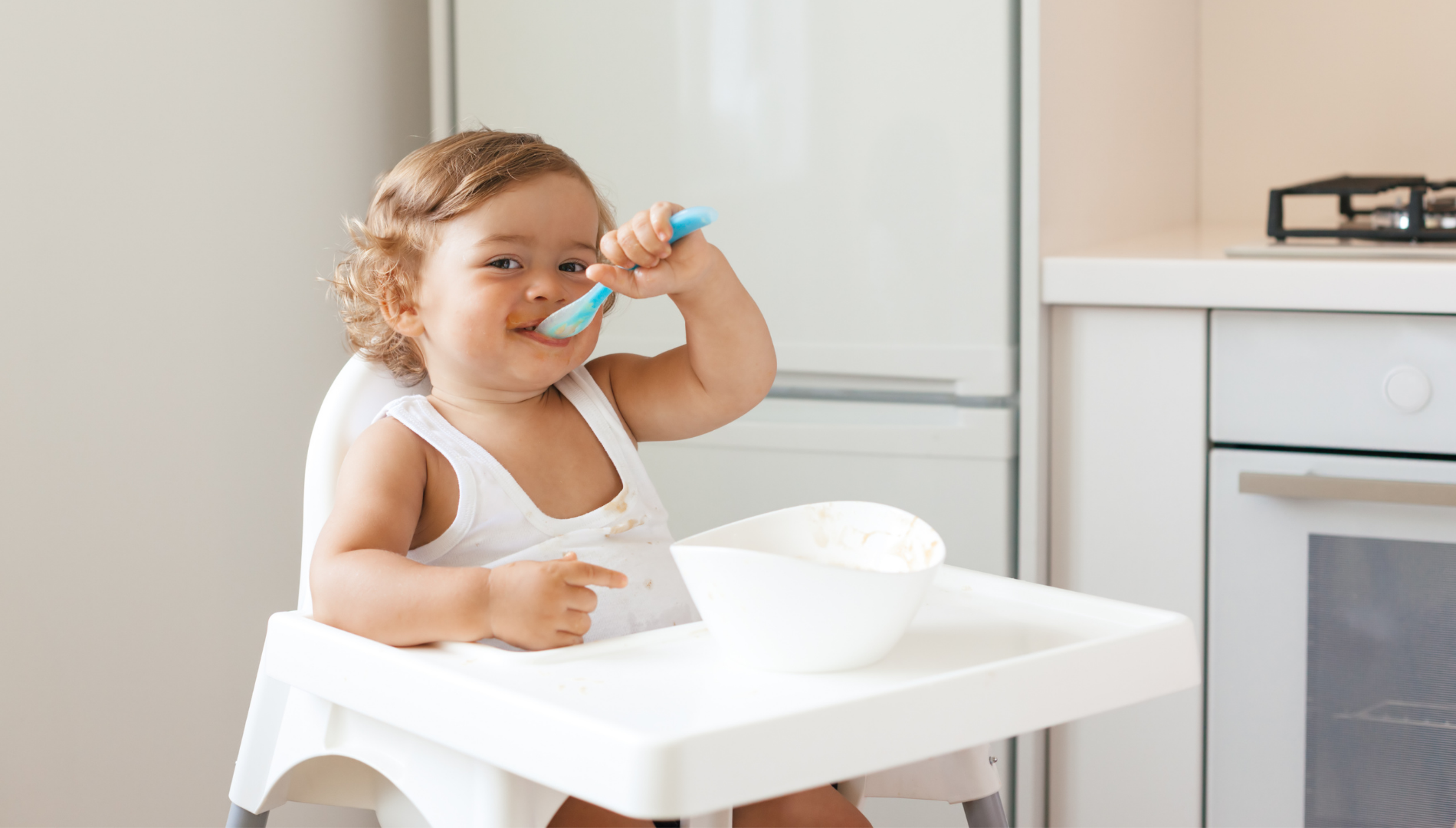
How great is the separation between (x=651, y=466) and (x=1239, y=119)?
105cm

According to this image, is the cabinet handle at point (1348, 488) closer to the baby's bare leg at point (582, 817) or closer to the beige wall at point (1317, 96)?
the baby's bare leg at point (582, 817)

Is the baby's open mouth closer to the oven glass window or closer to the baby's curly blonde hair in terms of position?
the baby's curly blonde hair

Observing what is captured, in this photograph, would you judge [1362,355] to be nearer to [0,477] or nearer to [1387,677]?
[1387,677]

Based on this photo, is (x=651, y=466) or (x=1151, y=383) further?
(x=651, y=466)

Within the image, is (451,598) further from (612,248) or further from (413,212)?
(413,212)

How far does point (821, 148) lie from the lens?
127 centimetres

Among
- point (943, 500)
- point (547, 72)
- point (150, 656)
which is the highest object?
point (547, 72)

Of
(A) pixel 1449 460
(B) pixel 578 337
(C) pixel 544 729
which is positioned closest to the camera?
(C) pixel 544 729

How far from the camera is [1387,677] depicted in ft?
3.68

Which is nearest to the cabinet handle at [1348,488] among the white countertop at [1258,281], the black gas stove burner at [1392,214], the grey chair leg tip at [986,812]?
the white countertop at [1258,281]

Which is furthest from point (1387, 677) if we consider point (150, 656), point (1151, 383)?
point (150, 656)

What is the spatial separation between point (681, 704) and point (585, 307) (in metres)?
0.31

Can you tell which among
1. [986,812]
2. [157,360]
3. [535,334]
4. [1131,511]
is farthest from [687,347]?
[157,360]

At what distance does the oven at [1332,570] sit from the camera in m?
1.08
